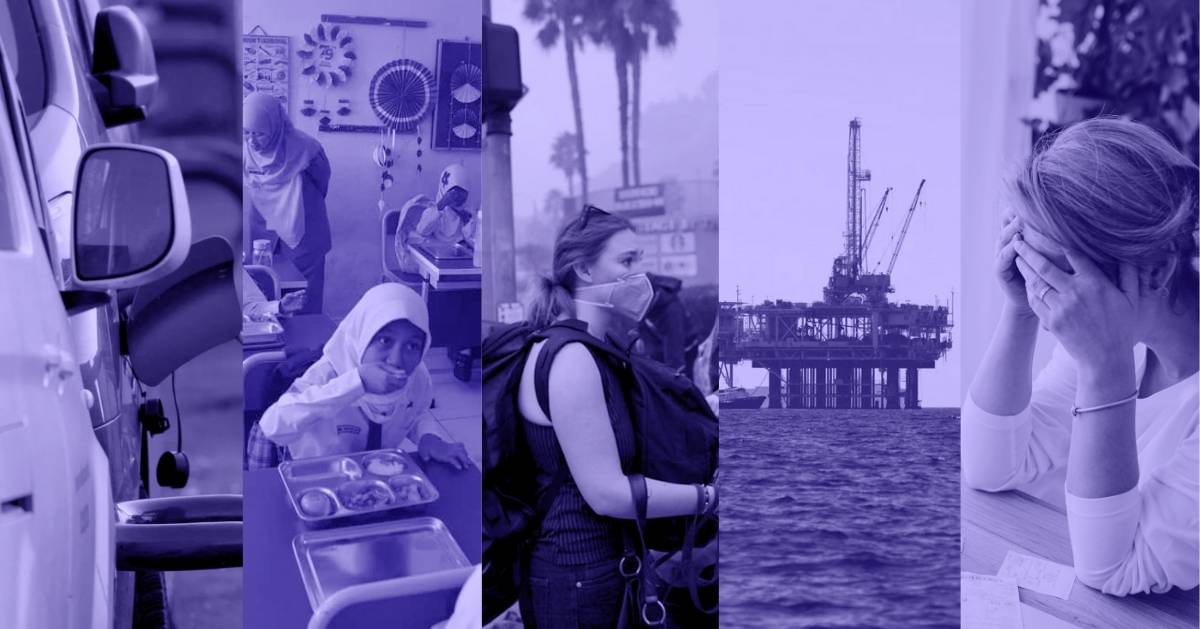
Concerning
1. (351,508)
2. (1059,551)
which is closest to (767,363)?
(1059,551)

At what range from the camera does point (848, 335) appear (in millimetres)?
3781

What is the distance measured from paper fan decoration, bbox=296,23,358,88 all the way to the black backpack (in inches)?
44.2

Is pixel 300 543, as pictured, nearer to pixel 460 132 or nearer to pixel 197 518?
pixel 197 518

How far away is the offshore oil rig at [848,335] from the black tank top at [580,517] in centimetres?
43

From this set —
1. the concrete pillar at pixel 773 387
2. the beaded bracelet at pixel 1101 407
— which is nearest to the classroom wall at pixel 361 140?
the concrete pillar at pixel 773 387

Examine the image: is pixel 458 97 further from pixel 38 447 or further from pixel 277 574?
pixel 38 447

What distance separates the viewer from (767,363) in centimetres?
380

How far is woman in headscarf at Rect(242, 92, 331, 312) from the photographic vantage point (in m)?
3.51

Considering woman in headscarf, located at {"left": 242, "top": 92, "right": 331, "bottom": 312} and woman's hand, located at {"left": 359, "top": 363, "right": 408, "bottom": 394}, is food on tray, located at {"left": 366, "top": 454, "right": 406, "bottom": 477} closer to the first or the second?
woman's hand, located at {"left": 359, "top": 363, "right": 408, "bottom": 394}

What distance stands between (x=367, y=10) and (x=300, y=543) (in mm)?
1840

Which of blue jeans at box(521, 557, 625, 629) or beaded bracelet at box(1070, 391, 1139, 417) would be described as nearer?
beaded bracelet at box(1070, 391, 1139, 417)

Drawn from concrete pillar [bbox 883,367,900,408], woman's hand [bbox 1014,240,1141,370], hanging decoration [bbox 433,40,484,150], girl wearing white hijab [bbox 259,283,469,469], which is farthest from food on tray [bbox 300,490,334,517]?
woman's hand [bbox 1014,240,1141,370]

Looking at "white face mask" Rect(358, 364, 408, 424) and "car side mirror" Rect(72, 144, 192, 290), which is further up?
"car side mirror" Rect(72, 144, 192, 290)

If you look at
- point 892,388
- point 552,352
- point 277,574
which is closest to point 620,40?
point 552,352
